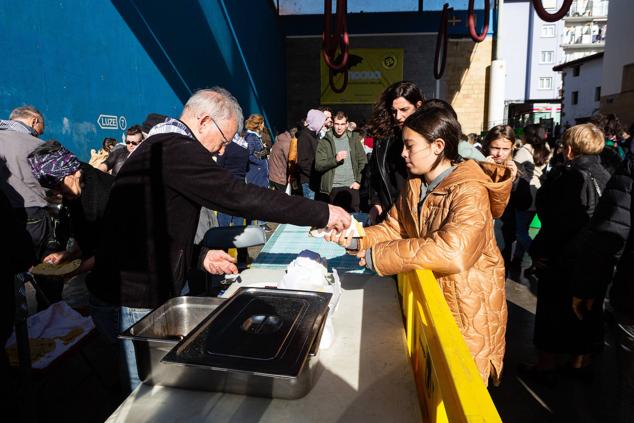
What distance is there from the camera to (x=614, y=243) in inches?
83.5

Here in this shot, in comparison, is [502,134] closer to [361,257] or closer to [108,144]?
[361,257]

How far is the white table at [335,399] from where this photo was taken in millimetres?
1140

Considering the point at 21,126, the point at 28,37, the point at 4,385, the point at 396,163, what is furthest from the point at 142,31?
the point at 4,385

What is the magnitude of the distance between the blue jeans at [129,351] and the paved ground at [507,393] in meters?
0.70

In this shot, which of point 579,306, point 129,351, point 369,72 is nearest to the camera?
point 129,351

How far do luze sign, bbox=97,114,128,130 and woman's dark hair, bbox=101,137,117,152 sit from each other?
23 centimetres

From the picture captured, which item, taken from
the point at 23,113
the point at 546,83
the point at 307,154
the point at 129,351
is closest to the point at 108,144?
the point at 23,113

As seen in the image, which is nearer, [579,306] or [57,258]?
[579,306]

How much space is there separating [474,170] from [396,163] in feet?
3.37

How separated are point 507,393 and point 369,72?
1474cm

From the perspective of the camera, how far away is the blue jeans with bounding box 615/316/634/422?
2.06 meters

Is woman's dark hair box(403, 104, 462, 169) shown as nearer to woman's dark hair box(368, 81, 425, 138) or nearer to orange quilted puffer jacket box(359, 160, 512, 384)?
orange quilted puffer jacket box(359, 160, 512, 384)

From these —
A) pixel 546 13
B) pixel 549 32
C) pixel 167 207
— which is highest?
pixel 549 32

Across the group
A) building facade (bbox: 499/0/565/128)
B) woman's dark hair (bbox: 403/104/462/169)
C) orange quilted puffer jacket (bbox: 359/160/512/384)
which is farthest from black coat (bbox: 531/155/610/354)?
building facade (bbox: 499/0/565/128)
